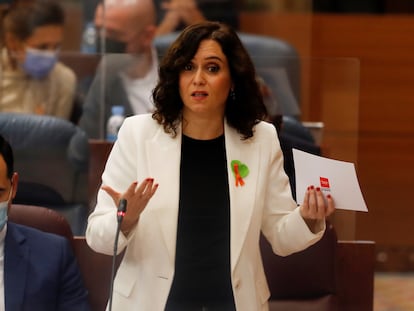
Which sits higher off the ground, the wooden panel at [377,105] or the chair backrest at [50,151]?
the wooden panel at [377,105]

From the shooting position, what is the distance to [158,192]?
2.33m

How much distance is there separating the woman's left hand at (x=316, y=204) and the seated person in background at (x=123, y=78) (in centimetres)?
119

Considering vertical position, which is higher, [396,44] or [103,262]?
[396,44]

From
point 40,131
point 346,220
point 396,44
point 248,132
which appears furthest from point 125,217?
point 396,44

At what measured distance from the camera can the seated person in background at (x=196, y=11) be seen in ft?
16.6

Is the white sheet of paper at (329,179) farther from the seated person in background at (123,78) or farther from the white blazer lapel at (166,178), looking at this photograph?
the seated person in background at (123,78)

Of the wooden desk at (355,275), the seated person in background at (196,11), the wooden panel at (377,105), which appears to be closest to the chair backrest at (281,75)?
the wooden panel at (377,105)

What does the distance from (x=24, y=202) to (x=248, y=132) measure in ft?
2.81

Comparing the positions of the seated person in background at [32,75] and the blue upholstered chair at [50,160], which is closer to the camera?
the blue upholstered chair at [50,160]

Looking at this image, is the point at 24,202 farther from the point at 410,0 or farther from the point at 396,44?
the point at 410,0

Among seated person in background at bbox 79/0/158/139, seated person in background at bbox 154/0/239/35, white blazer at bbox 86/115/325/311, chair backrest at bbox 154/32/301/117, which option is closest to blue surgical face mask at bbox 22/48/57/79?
seated person in background at bbox 79/0/158/139

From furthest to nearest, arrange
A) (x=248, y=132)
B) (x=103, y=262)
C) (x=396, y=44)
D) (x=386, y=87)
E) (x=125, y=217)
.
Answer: (x=396, y=44) < (x=386, y=87) < (x=103, y=262) < (x=248, y=132) < (x=125, y=217)

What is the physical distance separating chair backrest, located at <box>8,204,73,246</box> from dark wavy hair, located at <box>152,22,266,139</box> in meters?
0.55

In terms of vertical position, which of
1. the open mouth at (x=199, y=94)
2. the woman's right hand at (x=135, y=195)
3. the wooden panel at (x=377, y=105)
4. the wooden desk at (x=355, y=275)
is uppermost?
the open mouth at (x=199, y=94)
